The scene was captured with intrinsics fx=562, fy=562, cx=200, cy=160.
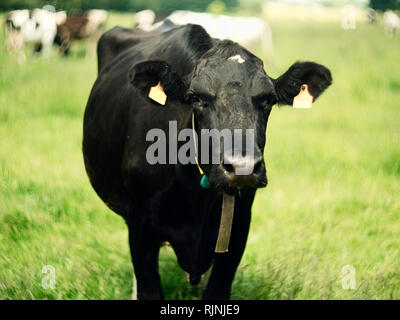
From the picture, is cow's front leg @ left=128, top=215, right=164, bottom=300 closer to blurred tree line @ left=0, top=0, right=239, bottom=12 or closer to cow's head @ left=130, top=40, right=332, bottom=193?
cow's head @ left=130, top=40, right=332, bottom=193

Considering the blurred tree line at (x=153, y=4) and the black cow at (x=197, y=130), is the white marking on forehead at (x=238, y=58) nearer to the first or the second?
the black cow at (x=197, y=130)

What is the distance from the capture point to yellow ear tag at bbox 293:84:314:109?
313cm

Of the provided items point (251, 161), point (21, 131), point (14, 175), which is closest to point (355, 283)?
point (251, 161)

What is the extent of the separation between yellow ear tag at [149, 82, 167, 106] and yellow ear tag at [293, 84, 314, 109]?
0.74 metres

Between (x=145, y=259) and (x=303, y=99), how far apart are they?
1.28 metres

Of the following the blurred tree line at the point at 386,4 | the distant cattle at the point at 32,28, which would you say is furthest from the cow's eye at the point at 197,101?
the blurred tree line at the point at 386,4

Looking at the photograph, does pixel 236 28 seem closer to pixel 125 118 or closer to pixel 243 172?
pixel 125 118

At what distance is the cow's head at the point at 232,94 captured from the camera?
2387 mm

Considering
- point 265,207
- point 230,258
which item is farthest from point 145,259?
point 265,207

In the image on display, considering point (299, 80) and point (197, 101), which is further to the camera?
point (299, 80)

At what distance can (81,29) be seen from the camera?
1952 centimetres

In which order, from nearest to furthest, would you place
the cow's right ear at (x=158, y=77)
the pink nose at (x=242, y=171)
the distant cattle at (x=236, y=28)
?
the pink nose at (x=242, y=171), the cow's right ear at (x=158, y=77), the distant cattle at (x=236, y=28)

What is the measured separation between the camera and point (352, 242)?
15.1ft
